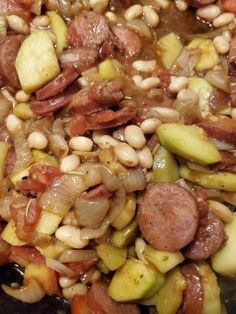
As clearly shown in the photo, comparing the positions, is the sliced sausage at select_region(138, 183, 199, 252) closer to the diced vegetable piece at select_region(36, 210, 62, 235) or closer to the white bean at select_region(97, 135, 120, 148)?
the white bean at select_region(97, 135, 120, 148)

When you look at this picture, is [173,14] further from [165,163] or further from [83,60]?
[165,163]

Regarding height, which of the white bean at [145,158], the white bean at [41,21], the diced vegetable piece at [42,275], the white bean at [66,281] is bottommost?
the white bean at [66,281]

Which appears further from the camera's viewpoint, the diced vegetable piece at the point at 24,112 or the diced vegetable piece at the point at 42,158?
the diced vegetable piece at the point at 24,112

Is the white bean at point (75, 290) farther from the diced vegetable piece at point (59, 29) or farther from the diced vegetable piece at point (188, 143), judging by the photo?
the diced vegetable piece at point (59, 29)

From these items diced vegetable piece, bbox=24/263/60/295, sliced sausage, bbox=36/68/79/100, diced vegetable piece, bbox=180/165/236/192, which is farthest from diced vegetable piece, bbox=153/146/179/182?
diced vegetable piece, bbox=24/263/60/295

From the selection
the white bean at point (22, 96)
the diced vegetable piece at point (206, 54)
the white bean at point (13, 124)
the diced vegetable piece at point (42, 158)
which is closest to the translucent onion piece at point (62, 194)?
the diced vegetable piece at point (42, 158)

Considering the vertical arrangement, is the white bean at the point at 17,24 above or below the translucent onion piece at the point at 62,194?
above
